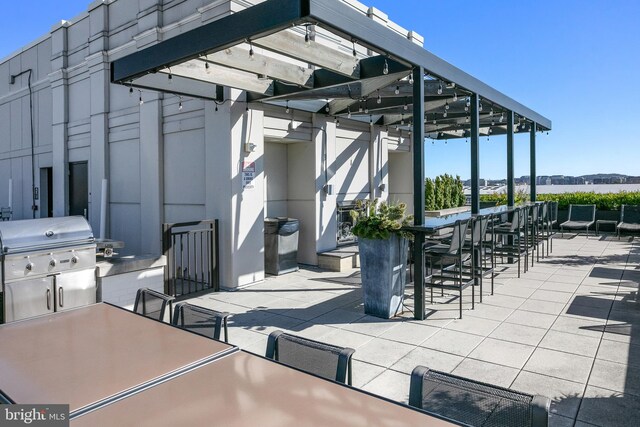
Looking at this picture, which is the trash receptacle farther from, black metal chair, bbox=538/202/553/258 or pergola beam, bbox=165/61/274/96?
black metal chair, bbox=538/202/553/258

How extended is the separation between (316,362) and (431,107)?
240 inches

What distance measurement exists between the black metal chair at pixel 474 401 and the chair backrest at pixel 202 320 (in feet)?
3.91

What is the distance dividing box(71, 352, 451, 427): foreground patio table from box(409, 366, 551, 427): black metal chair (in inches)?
8.0

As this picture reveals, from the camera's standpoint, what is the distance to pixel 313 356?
6.39ft

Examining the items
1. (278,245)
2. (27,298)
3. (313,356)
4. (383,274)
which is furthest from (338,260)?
(313,356)

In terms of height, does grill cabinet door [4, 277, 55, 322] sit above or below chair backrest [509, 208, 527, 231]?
below

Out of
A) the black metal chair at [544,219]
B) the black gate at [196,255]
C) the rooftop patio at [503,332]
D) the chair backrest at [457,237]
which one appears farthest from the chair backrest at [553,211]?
the black gate at [196,255]

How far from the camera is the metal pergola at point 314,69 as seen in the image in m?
3.54

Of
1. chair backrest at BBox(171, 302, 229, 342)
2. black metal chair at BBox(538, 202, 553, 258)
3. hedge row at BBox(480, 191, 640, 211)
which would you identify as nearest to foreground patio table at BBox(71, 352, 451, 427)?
chair backrest at BBox(171, 302, 229, 342)

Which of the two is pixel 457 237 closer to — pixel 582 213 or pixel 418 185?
pixel 418 185

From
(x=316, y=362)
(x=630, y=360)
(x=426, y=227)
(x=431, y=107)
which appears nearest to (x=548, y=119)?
(x=431, y=107)

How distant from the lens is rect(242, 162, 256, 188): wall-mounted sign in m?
6.39

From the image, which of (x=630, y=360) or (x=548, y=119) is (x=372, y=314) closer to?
(x=630, y=360)

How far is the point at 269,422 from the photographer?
1.35m
